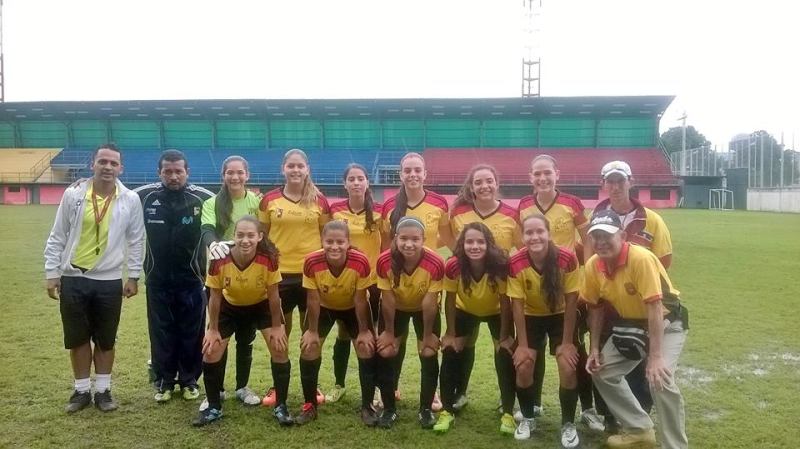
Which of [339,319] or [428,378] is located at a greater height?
[339,319]

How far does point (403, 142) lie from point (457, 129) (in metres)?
4.08

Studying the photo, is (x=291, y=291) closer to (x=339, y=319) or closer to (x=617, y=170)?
(x=339, y=319)

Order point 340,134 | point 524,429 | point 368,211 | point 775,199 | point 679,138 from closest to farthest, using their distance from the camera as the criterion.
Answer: point 524,429
point 368,211
point 775,199
point 340,134
point 679,138

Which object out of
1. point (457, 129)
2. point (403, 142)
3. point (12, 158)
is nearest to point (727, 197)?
point (457, 129)

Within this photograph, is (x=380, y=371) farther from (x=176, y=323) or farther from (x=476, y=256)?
(x=176, y=323)

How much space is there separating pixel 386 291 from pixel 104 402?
7.62 ft

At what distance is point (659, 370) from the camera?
140 inches

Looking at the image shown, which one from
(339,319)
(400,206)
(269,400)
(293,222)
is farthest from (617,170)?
(269,400)

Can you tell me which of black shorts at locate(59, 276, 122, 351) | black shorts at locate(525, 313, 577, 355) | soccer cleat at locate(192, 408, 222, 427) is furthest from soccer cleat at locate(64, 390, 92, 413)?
black shorts at locate(525, 313, 577, 355)

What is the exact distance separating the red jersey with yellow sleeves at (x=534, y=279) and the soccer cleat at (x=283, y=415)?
1801 mm

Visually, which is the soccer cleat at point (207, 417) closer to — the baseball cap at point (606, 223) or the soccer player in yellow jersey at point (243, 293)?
the soccer player in yellow jersey at point (243, 293)

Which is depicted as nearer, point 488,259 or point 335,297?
point 488,259

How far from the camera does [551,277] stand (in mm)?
3900

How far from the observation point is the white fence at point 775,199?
114 feet
